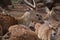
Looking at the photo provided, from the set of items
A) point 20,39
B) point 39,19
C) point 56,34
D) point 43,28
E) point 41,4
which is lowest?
point 41,4

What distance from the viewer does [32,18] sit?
8789 mm

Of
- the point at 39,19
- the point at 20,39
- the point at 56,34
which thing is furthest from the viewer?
the point at 39,19

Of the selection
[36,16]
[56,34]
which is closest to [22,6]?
[36,16]

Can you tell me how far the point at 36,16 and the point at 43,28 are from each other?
7.14 ft

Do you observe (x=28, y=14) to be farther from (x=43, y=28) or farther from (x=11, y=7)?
(x=11, y=7)

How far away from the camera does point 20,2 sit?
14836 millimetres

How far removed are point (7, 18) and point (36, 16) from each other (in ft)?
6.27

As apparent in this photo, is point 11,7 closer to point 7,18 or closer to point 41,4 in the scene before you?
point 41,4

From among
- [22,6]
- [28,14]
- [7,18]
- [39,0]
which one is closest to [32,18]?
[28,14]

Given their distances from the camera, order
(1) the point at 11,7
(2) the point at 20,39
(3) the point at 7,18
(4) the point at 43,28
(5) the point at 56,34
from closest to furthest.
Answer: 1. (2) the point at 20,39
2. (5) the point at 56,34
3. (4) the point at 43,28
4. (3) the point at 7,18
5. (1) the point at 11,7

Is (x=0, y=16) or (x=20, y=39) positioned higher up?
(x=20, y=39)

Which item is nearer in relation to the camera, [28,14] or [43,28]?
[43,28]

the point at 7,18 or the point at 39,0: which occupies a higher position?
the point at 7,18

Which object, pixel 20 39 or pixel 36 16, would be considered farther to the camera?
pixel 36 16
